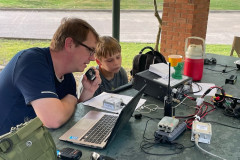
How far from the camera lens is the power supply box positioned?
1861mm

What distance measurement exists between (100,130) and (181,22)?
3286 mm

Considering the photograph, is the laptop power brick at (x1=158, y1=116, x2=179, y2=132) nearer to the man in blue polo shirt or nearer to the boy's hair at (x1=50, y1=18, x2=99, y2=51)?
the man in blue polo shirt

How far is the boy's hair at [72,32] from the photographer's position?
1.69 meters

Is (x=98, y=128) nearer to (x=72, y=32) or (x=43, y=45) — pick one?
(x=72, y=32)

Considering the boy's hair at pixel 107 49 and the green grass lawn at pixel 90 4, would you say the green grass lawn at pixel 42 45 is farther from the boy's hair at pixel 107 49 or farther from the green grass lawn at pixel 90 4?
the green grass lawn at pixel 90 4

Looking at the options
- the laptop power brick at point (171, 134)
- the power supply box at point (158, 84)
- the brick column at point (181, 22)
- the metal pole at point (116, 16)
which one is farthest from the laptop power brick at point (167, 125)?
the brick column at point (181, 22)

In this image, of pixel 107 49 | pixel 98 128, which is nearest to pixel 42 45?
pixel 107 49

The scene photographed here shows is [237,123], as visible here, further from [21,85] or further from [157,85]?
[21,85]

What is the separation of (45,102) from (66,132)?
22 centimetres

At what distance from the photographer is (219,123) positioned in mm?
1610

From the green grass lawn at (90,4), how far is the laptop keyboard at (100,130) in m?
9.73

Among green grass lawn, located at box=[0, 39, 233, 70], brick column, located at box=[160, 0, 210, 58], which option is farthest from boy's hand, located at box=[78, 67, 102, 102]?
green grass lawn, located at box=[0, 39, 233, 70]

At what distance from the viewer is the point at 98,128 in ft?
4.93

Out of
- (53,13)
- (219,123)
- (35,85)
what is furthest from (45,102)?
(53,13)
